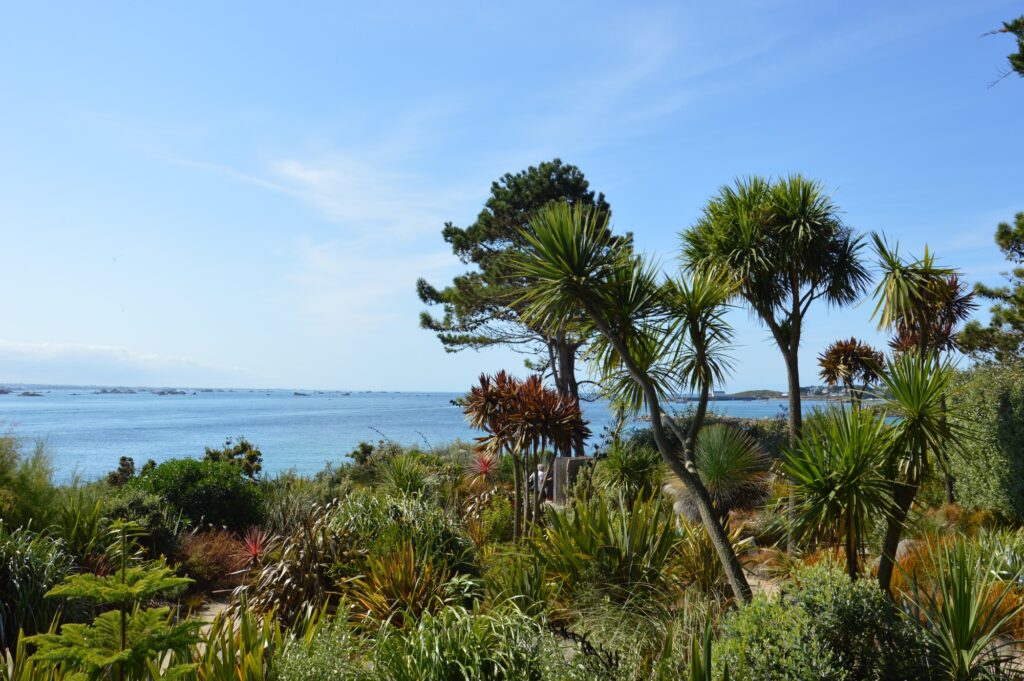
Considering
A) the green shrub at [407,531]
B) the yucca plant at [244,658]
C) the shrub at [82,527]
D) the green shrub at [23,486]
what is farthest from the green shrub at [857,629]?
the green shrub at [23,486]

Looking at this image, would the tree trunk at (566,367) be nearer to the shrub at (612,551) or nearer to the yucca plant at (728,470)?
the yucca plant at (728,470)

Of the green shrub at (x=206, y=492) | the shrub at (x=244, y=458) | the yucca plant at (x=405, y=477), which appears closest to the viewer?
the green shrub at (x=206, y=492)

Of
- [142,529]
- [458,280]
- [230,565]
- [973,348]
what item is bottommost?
[230,565]

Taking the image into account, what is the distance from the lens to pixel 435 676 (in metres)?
4.60

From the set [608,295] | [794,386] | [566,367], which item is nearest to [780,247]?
[794,386]

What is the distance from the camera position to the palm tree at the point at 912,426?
634cm

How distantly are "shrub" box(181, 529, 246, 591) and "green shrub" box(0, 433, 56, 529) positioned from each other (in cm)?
188

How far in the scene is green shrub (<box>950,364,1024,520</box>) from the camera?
36.0 ft

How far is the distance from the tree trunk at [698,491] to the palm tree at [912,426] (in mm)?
1184

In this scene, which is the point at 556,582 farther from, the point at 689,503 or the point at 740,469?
the point at 740,469

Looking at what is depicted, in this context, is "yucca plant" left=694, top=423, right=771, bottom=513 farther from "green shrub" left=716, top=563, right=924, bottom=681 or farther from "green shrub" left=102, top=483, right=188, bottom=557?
"green shrub" left=716, top=563, right=924, bottom=681

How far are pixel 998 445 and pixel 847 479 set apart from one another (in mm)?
6600

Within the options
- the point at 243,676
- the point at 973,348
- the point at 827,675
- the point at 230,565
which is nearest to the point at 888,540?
the point at 827,675

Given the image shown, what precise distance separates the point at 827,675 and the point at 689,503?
9036 mm
